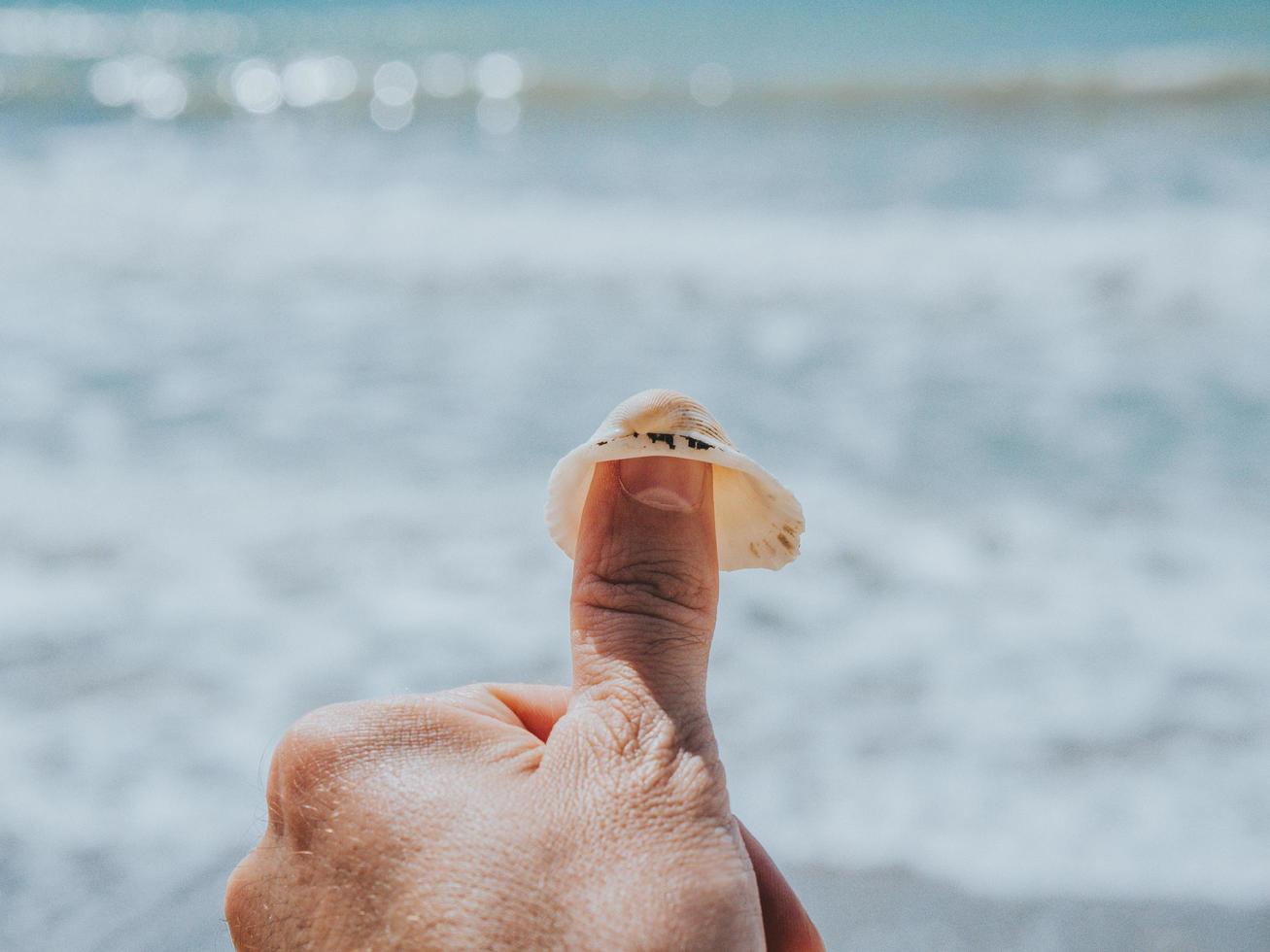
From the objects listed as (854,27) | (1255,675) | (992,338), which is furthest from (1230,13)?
(1255,675)

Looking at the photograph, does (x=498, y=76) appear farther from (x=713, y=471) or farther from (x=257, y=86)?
(x=713, y=471)

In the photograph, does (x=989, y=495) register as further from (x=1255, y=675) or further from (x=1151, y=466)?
(x=1255, y=675)

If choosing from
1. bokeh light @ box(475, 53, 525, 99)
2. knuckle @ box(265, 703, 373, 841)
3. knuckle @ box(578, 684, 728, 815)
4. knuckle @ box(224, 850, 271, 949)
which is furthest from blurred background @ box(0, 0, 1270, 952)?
bokeh light @ box(475, 53, 525, 99)

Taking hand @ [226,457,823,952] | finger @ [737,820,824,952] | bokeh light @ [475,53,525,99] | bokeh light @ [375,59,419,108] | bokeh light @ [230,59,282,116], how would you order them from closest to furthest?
hand @ [226,457,823,952]
finger @ [737,820,824,952]
bokeh light @ [230,59,282,116]
bokeh light @ [375,59,419,108]
bokeh light @ [475,53,525,99]

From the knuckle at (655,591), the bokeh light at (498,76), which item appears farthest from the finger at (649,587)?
the bokeh light at (498,76)

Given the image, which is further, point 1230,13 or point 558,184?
point 1230,13

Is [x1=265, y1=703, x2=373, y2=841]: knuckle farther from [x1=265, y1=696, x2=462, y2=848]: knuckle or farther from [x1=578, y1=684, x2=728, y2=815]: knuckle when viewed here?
[x1=578, y1=684, x2=728, y2=815]: knuckle

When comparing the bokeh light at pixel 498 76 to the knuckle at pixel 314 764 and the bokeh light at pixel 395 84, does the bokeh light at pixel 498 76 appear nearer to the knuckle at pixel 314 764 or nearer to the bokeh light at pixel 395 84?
the bokeh light at pixel 395 84
